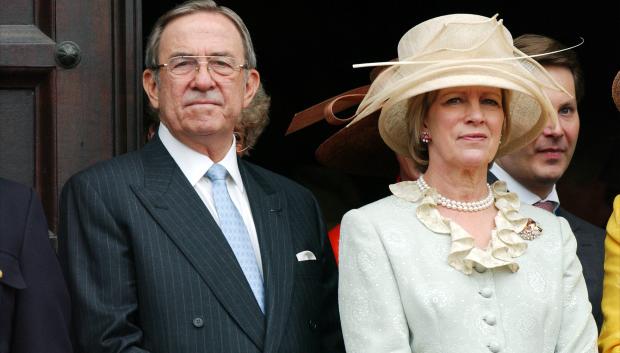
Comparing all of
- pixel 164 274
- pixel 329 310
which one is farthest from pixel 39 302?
pixel 329 310

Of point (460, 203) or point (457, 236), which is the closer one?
point (457, 236)

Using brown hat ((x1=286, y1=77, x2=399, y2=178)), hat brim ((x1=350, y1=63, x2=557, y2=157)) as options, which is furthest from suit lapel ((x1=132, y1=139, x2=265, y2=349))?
brown hat ((x1=286, y1=77, x2=399, y2=178))

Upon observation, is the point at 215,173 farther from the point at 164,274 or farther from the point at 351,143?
the point at 351,143

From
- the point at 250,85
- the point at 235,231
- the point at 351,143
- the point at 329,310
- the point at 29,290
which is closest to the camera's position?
the point at 29,290

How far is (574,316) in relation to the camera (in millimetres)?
3963

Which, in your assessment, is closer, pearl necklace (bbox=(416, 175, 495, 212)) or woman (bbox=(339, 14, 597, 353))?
woman (bbox=(339, 14, 597, 353))

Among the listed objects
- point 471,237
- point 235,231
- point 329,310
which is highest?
point 471,237

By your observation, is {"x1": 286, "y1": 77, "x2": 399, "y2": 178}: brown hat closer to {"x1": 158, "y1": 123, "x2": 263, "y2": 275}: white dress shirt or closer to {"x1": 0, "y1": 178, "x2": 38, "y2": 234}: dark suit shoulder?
{"x1": 158, "y1": 123, "x2": 263, "y2": 275}: white dress shirt

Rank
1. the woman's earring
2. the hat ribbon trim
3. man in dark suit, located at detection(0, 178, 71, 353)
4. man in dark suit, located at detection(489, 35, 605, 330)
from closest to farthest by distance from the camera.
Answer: man in dark suit, located at detection(0, 178, 71, 353)
the woman's earring
the hat ribbon trim
man in dark suit, located at detection(489, 35, 605, 330)

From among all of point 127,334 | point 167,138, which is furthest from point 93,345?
point 167,138

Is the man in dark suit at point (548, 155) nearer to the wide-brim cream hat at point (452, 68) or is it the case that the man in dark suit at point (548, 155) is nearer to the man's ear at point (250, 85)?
the wide-brim cream hat at point (452, 68)

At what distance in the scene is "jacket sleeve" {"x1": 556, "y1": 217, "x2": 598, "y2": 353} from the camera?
3920 mm

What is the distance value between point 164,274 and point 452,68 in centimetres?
95

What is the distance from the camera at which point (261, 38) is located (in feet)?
23.0
